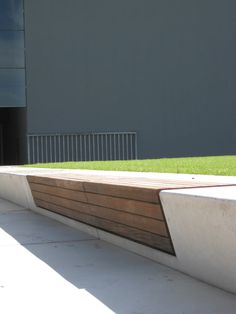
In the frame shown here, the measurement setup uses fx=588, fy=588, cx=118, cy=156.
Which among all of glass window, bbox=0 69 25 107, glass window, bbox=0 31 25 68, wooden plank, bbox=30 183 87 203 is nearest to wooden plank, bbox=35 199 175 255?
wooden plank, bbox=30 183 87 203

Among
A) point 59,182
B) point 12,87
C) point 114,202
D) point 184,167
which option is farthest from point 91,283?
point 12,87

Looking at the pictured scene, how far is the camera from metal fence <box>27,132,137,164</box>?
74.8 feet

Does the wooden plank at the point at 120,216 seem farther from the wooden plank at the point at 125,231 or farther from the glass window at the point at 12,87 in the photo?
the glass window at the point at 12,87

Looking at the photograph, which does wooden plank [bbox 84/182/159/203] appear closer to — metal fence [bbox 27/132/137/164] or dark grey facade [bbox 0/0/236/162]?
metal fence [bbox 27/132/137/164]

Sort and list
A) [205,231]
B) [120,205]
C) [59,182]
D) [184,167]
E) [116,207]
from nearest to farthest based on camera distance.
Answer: [205,231], [120,205], [116,207], [59,182], [184,167]

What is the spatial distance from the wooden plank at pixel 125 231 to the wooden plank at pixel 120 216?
0.05 meters

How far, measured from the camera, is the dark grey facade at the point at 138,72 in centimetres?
2275

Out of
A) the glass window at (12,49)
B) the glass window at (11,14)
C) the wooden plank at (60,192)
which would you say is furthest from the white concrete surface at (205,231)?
the glass window at (11,14)

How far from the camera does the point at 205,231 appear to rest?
424cm

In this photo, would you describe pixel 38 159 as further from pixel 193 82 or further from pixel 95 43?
pixel 193 82

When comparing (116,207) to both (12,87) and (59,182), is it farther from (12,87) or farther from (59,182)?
(12,87)

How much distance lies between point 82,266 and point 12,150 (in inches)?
850

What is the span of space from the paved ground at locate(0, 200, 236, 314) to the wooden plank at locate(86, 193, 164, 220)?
1.60 ft

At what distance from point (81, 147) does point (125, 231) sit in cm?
1726
